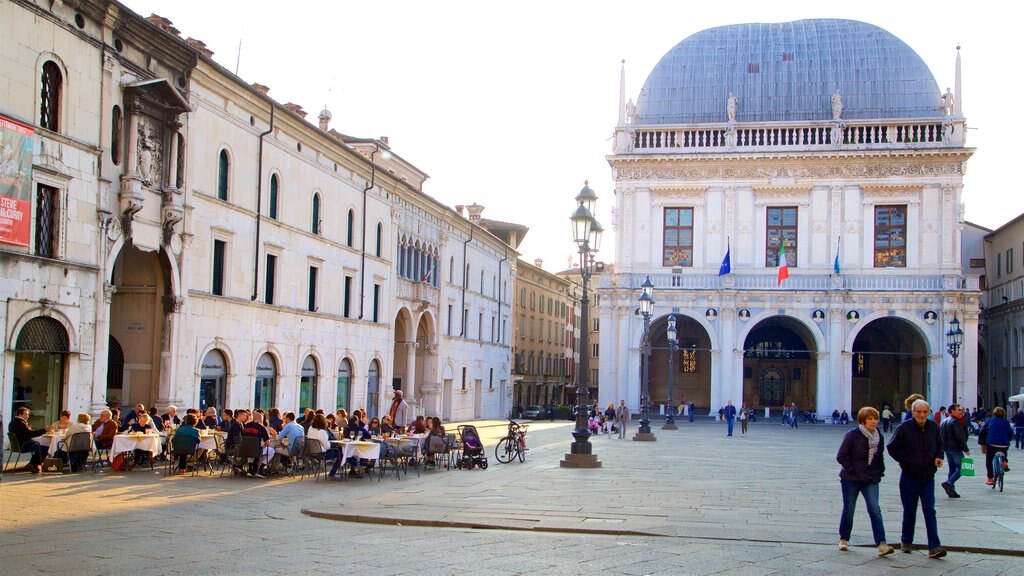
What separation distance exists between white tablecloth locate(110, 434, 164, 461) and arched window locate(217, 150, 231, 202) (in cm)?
1146

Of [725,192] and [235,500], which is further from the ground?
[725,192]

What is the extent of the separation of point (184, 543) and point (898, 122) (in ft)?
168

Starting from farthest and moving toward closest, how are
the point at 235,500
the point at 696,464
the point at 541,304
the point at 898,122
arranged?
the point at 541,304 < the point at 898,122 < the point at 696,464 < the point at 235,500

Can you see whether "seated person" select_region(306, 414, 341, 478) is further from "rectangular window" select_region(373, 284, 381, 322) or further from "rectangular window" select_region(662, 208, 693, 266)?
"rectangular window" select_region(662, 208, 693, 266)

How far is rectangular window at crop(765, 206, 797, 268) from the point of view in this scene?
186 ft

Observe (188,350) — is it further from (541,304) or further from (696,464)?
(541,304)

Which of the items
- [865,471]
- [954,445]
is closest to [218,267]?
[954,445]

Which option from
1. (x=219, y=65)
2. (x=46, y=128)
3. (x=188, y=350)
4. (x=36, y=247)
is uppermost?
(x=219, y=65)

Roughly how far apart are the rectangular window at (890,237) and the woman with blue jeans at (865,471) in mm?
46225

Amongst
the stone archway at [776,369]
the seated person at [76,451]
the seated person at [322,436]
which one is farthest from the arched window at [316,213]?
the stone archway at [776,369]

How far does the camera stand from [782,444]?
37.5 metres

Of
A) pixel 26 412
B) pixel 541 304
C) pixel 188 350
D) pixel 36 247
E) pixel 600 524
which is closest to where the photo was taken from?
pixel 600 524

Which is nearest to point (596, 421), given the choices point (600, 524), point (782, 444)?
point (782, 444)

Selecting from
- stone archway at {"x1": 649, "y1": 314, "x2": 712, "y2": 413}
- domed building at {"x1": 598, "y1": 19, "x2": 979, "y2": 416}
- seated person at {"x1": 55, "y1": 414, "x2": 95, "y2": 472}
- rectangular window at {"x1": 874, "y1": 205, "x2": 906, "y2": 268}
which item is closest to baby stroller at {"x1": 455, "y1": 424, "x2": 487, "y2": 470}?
seated person at {"x1": 55, "y1": 414, "x2": 95, "y2": 472}
